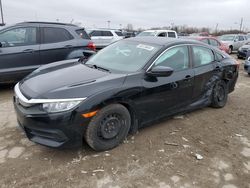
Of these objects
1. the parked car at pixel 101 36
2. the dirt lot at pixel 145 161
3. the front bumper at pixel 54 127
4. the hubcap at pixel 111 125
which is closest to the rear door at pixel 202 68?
the dirt lot at pixel 145 161

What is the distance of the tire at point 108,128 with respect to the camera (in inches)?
114

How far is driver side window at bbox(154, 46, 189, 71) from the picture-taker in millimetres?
3631

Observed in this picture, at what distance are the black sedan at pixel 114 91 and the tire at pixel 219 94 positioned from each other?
0.11 meters

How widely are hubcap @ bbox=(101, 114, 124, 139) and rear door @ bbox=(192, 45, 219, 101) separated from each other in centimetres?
176

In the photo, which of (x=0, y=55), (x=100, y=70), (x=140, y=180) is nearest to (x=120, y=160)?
(x=140, y=180)

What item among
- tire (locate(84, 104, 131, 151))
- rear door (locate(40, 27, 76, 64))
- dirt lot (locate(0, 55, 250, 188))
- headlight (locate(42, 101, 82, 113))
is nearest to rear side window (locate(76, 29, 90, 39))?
rear door (locate(40, 27, 76, 64))

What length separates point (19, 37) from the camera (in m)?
5.50

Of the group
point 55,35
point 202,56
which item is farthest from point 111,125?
point 55,35

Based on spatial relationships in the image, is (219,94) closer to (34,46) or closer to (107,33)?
(34,46)

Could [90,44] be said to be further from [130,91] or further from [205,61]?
[130,91]

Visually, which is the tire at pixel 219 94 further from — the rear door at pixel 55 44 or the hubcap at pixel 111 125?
the rear door at pixel 55 44

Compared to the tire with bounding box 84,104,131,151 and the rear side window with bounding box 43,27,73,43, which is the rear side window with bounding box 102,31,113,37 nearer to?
the rear side window with bounding box 43,27,73,43

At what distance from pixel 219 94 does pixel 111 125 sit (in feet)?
9.51

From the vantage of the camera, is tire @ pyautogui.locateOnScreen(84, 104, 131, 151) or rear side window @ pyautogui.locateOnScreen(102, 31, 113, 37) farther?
rear side window @ pyautogui.locateOnScreen(102, 31, 113, 37)
